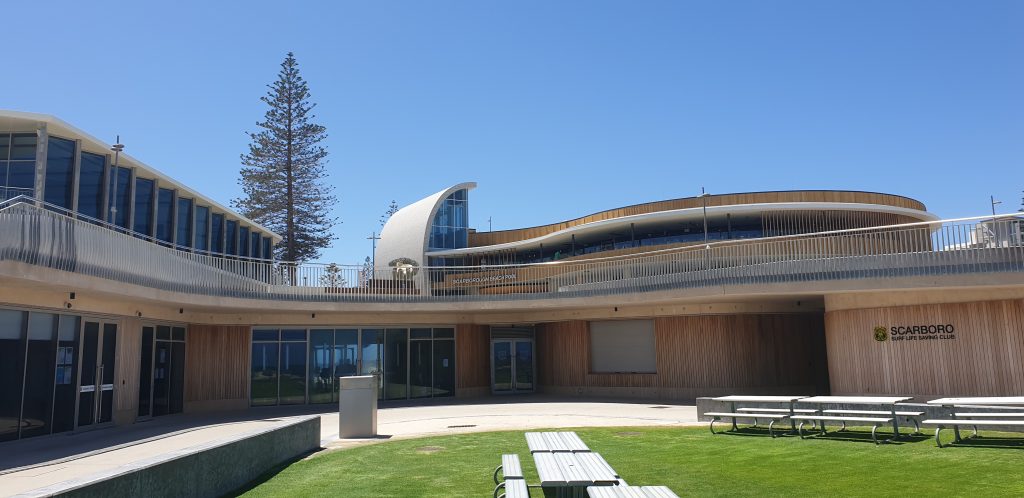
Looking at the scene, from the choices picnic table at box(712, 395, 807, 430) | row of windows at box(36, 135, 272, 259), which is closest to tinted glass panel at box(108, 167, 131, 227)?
row of windows at box(36, 135, 272, 259)

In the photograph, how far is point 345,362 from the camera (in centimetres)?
2495

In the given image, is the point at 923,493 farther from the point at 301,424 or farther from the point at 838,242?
the point at 838,242

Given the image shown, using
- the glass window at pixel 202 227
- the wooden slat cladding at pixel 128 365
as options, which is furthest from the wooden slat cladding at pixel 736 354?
the glass window at pixel 202 227

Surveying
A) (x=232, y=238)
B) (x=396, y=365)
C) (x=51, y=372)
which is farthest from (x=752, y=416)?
(x=232, y=238)

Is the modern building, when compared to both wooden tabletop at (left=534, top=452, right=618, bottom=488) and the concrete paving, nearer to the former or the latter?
the concrete paving

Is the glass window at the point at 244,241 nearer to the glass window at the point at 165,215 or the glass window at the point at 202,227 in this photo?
the glass window at the point at 202,227

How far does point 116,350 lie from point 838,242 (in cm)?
1853

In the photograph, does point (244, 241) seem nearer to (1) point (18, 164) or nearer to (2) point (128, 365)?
(1) point (18, 164)

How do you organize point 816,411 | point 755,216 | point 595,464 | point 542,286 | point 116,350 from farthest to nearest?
point 755,216 < point 542,286 < point 116,350 < point 816,411 < point 595,464

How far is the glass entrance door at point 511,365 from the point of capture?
27.8 metres

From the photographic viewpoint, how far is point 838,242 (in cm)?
1997

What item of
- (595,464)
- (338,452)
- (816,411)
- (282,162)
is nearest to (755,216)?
(816,411)

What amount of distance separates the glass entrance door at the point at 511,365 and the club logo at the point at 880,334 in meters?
13.0

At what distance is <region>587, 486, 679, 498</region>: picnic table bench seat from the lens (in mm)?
5559
